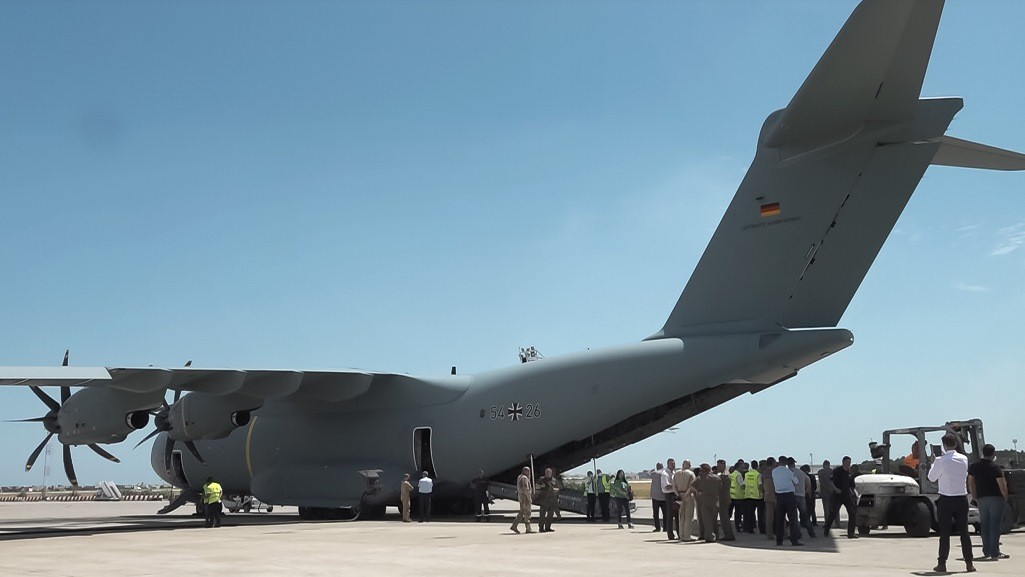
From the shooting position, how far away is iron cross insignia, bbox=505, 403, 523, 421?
56.6ft

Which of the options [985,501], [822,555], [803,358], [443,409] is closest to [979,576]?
[985,501]

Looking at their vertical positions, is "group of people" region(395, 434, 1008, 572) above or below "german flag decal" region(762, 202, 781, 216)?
below

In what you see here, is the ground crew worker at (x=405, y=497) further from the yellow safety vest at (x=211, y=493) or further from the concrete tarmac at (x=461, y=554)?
the yellow safety vest at (x=211, y=493)

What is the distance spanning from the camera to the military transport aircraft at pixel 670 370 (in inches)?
503

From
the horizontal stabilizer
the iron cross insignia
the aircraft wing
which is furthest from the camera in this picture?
the iron cross insignia

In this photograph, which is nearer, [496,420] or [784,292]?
[784,292]

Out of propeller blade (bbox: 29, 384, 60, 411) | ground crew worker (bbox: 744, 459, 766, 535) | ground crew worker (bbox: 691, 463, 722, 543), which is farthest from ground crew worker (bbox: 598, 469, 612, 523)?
propeller blade (bbox: 29, 384, 60, 411)

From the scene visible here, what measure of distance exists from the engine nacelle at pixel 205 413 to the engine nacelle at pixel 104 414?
0.63m

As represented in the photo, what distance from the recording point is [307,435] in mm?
20453

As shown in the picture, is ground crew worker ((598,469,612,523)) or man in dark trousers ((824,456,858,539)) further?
ground crew worker ((598,469,612,523))

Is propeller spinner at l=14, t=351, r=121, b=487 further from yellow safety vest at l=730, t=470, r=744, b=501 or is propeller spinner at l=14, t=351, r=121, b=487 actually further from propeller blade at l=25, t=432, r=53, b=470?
yellow safety vest at l=730, t=470, r=744, b=501

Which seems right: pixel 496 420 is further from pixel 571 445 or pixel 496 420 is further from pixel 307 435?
pixel 307 435

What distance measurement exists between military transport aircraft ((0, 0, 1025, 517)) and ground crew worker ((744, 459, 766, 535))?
1525 millimetres

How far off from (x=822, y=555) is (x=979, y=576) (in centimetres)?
218
